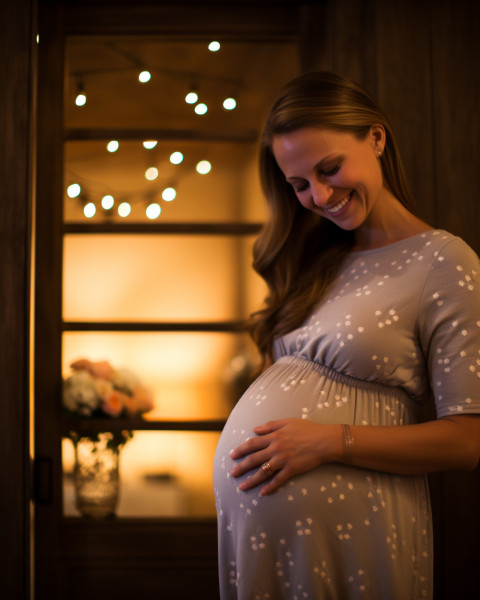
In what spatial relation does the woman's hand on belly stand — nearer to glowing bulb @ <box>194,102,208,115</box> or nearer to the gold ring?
the gold ring

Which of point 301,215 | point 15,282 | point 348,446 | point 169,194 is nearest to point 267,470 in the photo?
point 348,446

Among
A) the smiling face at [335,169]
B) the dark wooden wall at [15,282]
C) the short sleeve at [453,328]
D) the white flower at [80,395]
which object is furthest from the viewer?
the white flower at [80,395]

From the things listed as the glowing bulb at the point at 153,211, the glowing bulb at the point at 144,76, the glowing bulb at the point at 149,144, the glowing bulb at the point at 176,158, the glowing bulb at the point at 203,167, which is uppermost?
the glowing bulb at the point at 144,76

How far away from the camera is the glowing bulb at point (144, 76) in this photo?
2064mm

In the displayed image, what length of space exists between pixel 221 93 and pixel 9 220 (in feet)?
2.63

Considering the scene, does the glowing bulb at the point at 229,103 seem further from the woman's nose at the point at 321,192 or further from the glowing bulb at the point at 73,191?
the woman's nose at the point at 321,192

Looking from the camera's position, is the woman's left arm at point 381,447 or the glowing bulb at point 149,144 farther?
the glowing bulb at point 149,144

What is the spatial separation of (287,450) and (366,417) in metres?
0.18

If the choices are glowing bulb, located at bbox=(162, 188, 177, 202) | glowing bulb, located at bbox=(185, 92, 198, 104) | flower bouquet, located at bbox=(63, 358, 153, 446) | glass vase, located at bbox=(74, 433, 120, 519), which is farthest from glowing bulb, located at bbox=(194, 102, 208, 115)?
glass vase, located at bbox=(74, 433, 120, 519)

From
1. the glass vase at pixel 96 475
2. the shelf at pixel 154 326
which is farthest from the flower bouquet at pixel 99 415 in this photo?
the shelf at pixel 154 326

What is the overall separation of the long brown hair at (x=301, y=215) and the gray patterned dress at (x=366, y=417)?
0.17 metres

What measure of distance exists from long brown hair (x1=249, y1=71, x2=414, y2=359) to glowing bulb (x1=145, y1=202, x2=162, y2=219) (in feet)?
1.83

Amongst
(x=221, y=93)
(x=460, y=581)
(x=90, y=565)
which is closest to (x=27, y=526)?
(x=90, y=565)

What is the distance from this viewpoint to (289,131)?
1.34 metres
